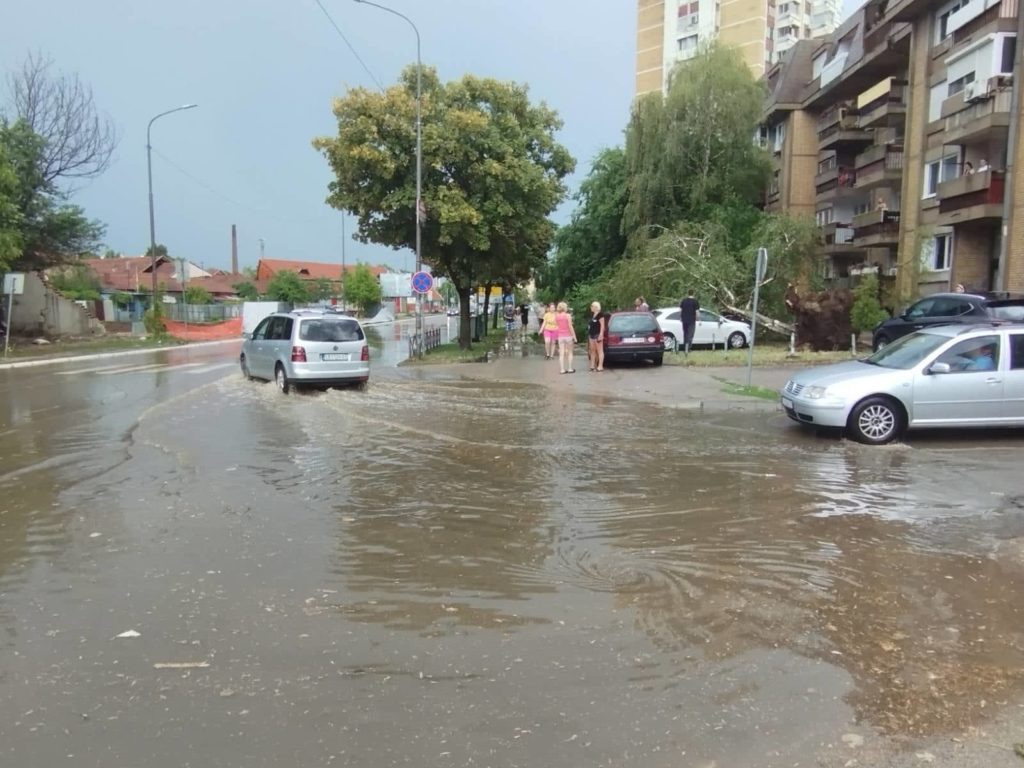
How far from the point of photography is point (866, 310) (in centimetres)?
2081

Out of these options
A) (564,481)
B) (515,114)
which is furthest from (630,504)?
(515,114)

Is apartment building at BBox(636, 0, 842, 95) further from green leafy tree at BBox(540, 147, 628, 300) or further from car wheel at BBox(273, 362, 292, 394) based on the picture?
car wheel at BBox(273, 362, 292, 394)

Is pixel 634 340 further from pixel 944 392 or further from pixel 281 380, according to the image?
pixel 944 392

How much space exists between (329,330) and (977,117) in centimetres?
2124

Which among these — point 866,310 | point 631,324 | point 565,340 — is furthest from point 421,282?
point 866,310

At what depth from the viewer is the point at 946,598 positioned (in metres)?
4.72

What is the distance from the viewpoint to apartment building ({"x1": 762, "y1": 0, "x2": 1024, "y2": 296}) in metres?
23.5

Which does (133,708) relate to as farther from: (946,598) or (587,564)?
(946,598)

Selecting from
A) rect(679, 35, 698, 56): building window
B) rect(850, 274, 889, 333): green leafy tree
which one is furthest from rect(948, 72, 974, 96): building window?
rect(679, 35, 698, 56): building window

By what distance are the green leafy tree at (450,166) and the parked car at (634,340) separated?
21.8 ft

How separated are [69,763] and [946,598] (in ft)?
15.4

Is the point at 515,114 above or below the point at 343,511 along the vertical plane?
A: above

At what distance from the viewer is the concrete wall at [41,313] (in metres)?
35.3

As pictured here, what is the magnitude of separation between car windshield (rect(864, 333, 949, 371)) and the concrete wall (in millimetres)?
35334
